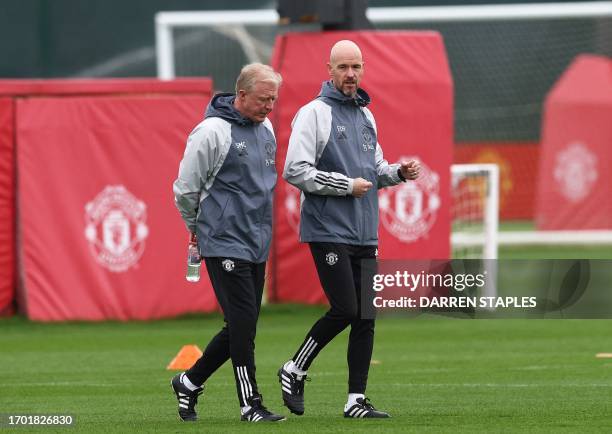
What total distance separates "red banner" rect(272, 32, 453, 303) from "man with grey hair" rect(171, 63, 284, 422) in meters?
7.55

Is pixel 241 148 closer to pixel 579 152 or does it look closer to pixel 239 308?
pixel 239 308

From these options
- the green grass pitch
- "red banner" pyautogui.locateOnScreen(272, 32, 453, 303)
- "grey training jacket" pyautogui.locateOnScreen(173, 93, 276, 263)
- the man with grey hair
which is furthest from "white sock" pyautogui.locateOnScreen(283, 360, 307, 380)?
"red banner" pyautogui.locateOnScreen(272, 32, 453, 303)

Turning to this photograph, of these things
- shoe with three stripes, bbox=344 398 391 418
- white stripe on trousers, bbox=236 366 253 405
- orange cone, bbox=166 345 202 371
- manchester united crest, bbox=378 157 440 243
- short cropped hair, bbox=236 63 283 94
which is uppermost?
short cropped hair, bbox=236 63 283 94

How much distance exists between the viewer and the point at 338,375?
1158 centimetres

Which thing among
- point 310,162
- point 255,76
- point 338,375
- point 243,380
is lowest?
point 338,375

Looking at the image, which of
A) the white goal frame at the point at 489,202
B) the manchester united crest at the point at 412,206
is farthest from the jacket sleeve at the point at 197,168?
the white goal frame at the point at 489,202

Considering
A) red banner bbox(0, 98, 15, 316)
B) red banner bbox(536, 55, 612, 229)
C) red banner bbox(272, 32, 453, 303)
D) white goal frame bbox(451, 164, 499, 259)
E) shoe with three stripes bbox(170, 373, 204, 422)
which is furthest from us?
red banner bbox(536, 55, 612, 229)

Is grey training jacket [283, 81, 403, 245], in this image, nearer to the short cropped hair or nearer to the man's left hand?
the man's left hand

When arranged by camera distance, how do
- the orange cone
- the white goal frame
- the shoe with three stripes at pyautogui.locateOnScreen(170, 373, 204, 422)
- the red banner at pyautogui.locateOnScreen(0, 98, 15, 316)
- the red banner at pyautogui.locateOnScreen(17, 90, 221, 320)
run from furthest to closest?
the white goal frame, the red banner at pyautogui.locateOnScreen(0, 98, 15, 316), the red banner at pyautogui.locateOnScreen(17, 90, 221, 320), the orange cone, the shoe with three stripes at pyautogui.locateOnScreen(170, 373, 204, 422)

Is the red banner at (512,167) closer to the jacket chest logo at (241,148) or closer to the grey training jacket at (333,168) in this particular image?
the grey training jacket at (333,168)

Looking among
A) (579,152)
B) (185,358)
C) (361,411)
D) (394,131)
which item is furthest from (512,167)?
(361,411)

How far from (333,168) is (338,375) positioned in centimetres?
336

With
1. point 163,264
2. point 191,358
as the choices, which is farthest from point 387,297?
point 163,264

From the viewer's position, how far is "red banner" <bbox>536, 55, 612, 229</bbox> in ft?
95.8
